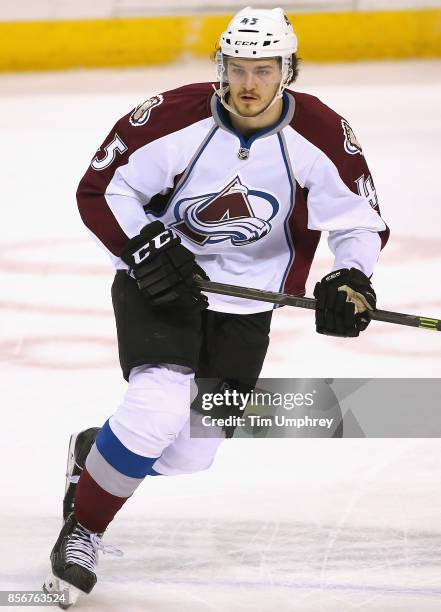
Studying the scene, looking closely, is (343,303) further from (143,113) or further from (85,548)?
(85,548)

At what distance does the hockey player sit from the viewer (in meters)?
2.80

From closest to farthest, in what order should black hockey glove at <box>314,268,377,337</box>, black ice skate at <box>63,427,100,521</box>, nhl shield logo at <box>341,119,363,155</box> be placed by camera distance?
black hockey glove at <box>314,268,377,337</box> → nhl shield logo at <box>341,119,363,155</box> → black ice skate at <box>63,427,100,521</box>

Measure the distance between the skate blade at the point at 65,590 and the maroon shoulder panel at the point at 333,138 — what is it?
3.37 feet

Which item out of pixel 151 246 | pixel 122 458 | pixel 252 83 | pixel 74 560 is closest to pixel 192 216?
pixel 151 246

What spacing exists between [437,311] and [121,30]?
10.5 feet

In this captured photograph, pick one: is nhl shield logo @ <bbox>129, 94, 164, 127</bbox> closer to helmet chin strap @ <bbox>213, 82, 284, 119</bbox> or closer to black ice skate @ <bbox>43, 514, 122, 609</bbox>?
helmet chin strap @ <bbox>213, 82, 284, 119</bbox>

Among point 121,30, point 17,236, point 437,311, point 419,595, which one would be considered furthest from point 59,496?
point 121,30

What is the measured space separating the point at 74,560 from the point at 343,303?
0.78 metres

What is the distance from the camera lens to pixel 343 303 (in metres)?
2.79

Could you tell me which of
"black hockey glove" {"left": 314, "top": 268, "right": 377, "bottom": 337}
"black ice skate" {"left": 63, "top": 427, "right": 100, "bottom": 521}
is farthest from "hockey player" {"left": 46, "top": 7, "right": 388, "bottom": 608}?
"black ice skate" {"left": 63, "top": 427, "right": 100, "bottom": 521}

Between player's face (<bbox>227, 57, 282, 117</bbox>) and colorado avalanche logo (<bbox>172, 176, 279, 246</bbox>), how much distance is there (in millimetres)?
164

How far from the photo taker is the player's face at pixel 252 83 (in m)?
2.79

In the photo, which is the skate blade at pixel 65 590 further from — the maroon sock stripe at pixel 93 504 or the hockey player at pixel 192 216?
the maroon sock stripe at pixel 93 504

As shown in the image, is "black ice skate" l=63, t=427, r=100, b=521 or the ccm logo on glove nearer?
the ccm logo on glove
